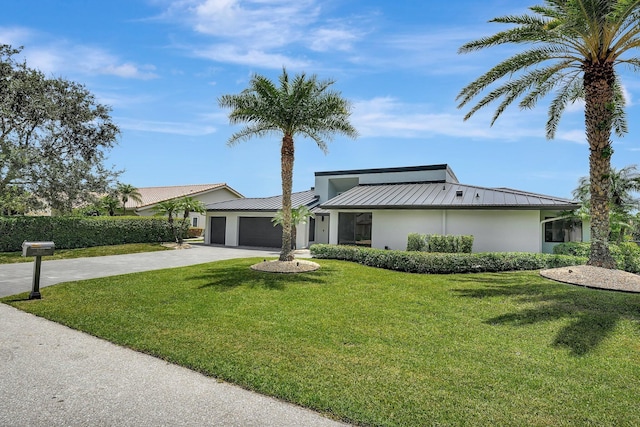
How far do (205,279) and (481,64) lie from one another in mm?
12323

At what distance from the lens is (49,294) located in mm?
8953

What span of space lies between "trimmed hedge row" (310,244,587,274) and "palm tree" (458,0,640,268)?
2.46m

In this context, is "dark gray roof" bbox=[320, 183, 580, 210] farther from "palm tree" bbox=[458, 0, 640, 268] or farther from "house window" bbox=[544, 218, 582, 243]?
"palm tree" bbox=[458, 0, 640, 268]

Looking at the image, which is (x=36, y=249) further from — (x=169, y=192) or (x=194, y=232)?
(x=169, y=192)

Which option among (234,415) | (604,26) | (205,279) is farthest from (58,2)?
(604,26)

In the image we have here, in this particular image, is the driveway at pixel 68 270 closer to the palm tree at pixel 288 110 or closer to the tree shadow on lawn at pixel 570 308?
the palm tree at pixel 288 110

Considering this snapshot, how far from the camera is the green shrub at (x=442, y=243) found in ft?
52.0

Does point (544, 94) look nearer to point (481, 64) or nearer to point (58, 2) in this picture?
point (481, 64)

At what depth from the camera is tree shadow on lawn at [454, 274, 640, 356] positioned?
20.3 ft

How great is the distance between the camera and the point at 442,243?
16.1m

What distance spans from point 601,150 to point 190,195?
32291 mm

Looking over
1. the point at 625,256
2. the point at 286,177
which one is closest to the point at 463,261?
the point at 625,256

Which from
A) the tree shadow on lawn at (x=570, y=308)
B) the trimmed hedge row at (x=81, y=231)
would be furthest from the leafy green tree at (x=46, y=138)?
the tree shadow on lawn at (x=570, y=308)

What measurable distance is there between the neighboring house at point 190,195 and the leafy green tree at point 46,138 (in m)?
10.5
